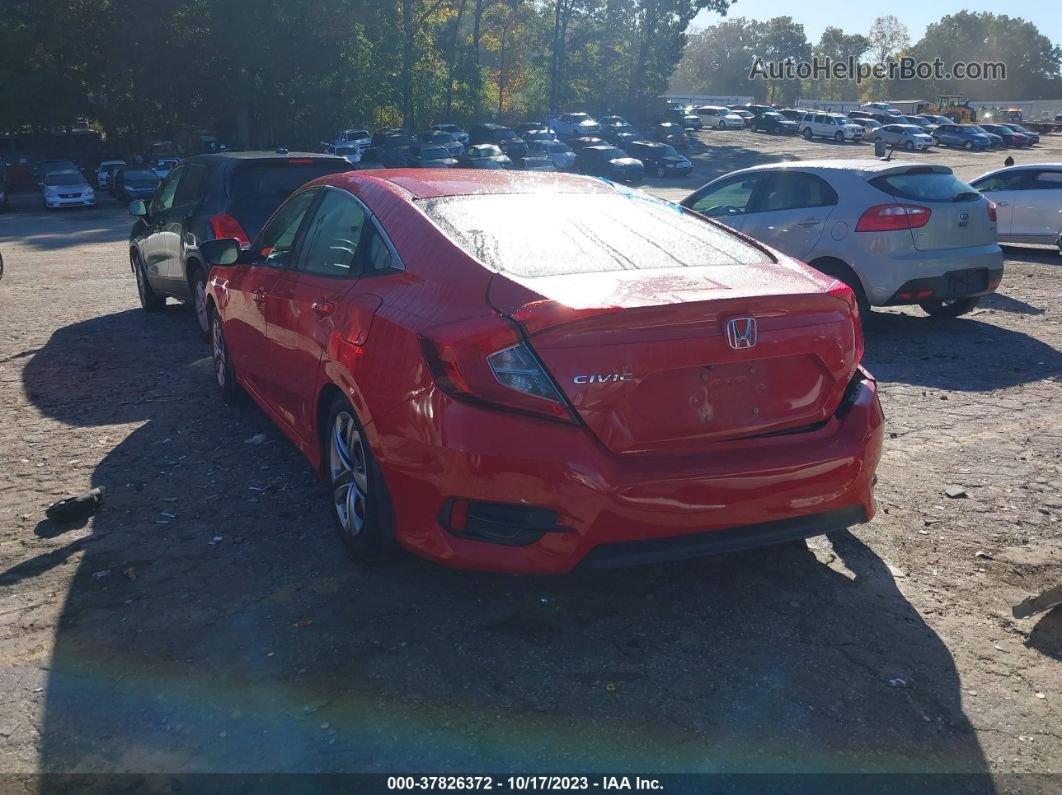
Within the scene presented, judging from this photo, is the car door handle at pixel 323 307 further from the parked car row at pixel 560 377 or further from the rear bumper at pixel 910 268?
the rear bumper at pixel 910 268

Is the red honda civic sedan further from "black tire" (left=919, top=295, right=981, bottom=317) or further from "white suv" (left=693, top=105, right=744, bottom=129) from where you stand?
"white suv" (left=693, top=105, right=744, bottom=129)

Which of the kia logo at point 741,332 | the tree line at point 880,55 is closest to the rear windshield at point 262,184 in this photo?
the kia logo at point 741,332

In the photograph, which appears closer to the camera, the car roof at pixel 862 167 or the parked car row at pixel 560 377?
the parked car row at pixel 560 377

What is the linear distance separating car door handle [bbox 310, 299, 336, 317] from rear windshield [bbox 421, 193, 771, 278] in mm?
617

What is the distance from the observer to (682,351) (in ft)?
11.3

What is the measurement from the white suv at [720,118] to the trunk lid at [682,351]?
77.3m

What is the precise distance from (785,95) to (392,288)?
148700 millimetres

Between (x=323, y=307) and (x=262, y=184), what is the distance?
200 inches

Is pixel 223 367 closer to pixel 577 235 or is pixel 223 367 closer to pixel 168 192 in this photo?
pixel 577 235

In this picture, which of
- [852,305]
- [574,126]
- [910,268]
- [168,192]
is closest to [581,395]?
[852,305]

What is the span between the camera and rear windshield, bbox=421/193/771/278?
392 cm

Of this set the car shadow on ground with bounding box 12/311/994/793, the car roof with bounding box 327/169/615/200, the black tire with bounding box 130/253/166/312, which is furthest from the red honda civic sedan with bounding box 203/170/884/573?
the black tire with bounding box 130/253/166/312

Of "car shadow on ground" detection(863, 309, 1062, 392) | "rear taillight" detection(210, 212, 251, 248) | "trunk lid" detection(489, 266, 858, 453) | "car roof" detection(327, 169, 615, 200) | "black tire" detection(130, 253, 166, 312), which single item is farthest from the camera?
"black tire" detection(130, 253, 166, 312)

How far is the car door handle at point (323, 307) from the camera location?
446cm
